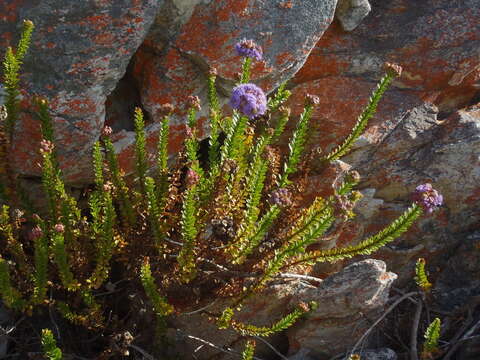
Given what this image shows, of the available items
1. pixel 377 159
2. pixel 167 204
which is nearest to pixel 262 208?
pixel 167 204

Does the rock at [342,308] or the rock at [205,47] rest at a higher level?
the rock at [205,47]

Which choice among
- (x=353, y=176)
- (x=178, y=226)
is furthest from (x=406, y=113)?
(x=178, y=226)

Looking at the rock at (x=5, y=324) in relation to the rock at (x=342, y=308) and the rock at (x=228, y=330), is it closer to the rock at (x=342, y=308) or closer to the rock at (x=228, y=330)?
the rock at (x=228, y=330)

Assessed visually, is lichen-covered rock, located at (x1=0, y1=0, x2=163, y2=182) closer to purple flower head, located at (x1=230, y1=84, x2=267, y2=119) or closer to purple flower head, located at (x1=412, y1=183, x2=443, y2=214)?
purple flower head, located at (x1=230, y1=84, x2=267, y2=119)

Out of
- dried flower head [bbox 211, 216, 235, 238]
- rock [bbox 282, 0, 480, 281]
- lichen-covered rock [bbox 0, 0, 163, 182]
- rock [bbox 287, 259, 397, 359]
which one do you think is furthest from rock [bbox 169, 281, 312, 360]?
lichen-covered rock [bbox 0, 0, 163, 182]

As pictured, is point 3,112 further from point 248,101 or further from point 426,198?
point 426,198

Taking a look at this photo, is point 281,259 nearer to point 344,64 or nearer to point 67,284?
point 67,284

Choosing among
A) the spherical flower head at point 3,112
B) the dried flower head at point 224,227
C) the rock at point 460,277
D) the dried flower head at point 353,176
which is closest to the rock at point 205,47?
the dried flower head at point 224,227
